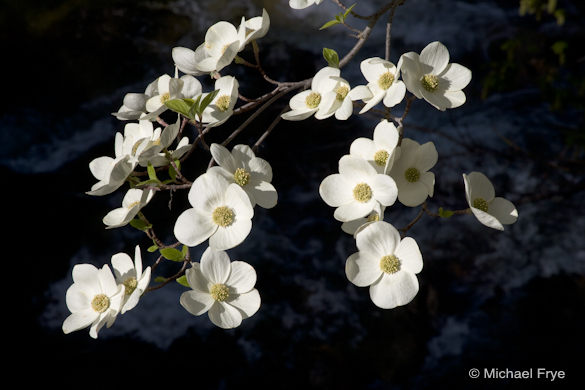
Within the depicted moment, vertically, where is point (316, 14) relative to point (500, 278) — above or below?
above

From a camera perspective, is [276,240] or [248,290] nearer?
[248,290]

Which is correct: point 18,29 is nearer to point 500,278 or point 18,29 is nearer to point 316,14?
point 316,14

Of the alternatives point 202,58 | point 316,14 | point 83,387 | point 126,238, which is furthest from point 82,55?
point 202,58

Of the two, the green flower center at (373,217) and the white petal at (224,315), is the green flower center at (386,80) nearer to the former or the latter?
the green flower center at (373,217)

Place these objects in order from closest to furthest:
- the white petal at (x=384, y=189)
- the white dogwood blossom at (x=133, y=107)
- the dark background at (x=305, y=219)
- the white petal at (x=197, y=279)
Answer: the white petal at (x=384, y=189) → the white petal at (x=197, y=279) → the white dogwood blossom at (x=133, y=107) → the dark background at (x=305, y=219)

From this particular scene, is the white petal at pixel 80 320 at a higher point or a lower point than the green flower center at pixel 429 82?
lower

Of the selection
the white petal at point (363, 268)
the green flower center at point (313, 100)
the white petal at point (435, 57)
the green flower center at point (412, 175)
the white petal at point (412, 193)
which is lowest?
the white petal at point (363, 268)

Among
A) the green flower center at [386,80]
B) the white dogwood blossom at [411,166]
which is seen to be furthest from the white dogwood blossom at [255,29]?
the white dogwood blossom at [411,166]
